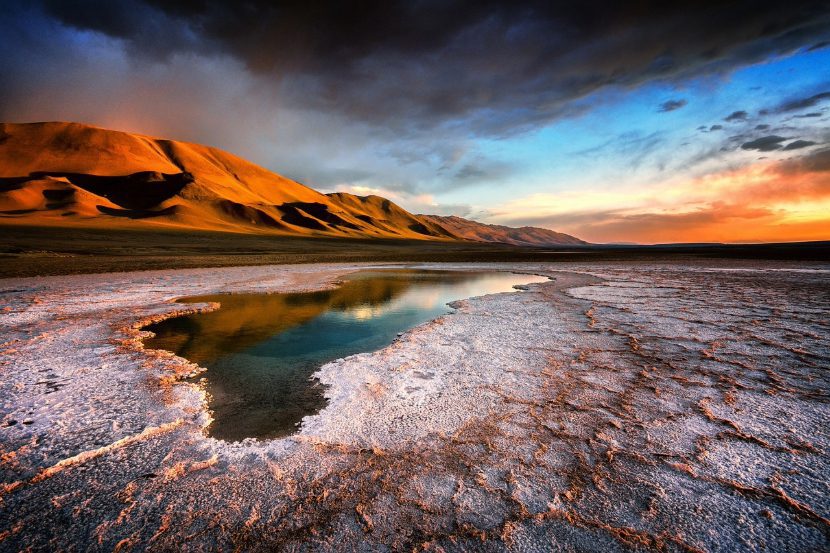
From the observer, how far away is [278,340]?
791 cm

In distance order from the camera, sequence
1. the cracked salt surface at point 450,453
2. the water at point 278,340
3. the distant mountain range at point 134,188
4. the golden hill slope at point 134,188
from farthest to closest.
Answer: the golden hill slope at point 134,188
the distant mountain range at point 134,188
the water at point 278,340
the cracked salt surface at point 450,453

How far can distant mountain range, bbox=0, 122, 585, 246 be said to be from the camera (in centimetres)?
9050

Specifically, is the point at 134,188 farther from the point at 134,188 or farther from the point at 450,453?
the point at 450,453

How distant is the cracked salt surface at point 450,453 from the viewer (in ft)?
8.10

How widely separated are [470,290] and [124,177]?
519 ft

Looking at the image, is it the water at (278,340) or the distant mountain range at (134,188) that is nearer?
the water at (278,340)

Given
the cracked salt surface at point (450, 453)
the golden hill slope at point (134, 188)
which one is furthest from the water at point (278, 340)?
the golden hill slope at point (134, 188)

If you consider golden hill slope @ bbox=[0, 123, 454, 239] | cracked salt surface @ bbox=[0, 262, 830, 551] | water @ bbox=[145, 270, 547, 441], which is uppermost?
golden hill slope @ bbox=[0, 123, 454, 239]

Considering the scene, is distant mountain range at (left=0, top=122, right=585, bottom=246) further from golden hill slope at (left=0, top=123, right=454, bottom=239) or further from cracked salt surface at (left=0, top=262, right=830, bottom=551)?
cracked salt surface at (left=0, top=262, right=830, bottom=551)

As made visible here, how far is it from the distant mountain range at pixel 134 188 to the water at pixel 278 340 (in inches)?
3178

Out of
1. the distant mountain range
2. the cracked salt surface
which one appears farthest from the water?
the distant mountain range

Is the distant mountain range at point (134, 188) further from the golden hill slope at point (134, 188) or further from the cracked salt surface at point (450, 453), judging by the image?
the cracked salt surface at point (450, 453)

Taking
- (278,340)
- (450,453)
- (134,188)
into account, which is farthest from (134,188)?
(450,453)

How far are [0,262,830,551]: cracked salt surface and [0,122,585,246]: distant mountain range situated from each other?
86.8 metres
